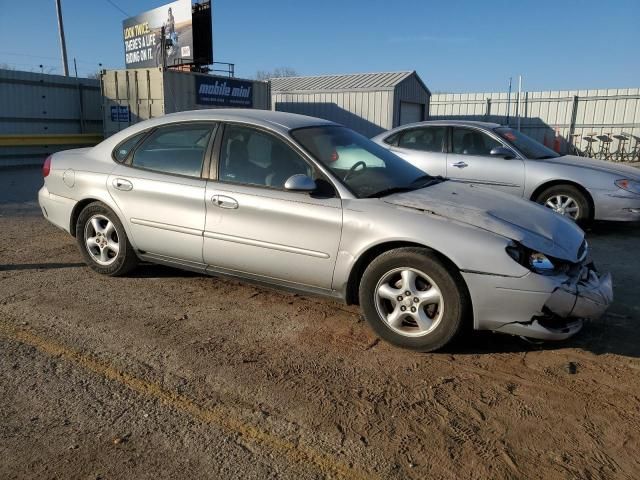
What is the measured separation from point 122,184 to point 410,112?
1895cm

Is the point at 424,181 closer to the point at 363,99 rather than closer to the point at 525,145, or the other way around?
the point at 525,145

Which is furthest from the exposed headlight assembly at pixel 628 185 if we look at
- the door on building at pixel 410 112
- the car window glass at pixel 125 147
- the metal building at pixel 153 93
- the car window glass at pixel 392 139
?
the door on building at pixel 410 112

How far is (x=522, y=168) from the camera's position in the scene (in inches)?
281

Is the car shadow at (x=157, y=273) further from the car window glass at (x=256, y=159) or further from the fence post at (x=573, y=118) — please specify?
the fence post at (x=573, y=118)

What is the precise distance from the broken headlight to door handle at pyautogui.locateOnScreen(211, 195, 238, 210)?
2014 mm

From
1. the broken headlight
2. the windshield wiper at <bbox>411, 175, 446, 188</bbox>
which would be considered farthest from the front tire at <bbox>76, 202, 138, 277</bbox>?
the broken headlight

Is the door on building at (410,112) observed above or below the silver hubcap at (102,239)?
above

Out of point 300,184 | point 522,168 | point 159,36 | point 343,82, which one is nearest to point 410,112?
point 343,82

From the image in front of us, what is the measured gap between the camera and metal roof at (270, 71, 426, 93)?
21062 mm

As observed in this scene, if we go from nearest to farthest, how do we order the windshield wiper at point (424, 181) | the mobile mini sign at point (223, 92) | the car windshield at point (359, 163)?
1. the car windshield at point (359, 163)
2. the windshield wiper at point (424, 181)
3. the mobile mini sign at point (223, 92)

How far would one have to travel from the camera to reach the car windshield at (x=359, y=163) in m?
3.90

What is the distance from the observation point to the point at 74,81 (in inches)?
691

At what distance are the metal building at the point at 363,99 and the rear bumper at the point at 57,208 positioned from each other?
54.8 feet

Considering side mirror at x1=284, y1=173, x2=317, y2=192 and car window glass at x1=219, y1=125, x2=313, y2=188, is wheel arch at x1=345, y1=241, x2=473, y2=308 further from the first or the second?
car window glass at x1=219, y1=125, x2=313, y2=188
